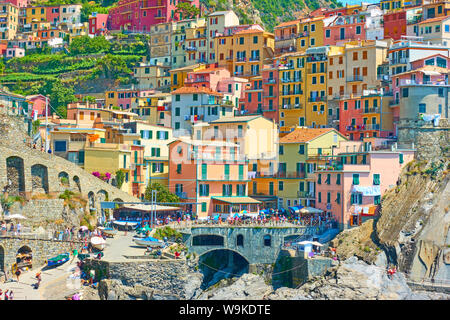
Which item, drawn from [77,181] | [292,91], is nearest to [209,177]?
[77,181]

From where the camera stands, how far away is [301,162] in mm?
72188

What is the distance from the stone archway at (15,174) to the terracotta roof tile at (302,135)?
77.6ft

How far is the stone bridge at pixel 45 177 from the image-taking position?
61031 mm

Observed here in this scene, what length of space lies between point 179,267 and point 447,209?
20364 mm

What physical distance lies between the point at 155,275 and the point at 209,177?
54.6 ft

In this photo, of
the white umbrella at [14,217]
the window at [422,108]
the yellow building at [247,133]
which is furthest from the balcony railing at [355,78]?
the white umbrella at [14,217]

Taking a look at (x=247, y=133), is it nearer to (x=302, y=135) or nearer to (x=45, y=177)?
(x=302, y=135)

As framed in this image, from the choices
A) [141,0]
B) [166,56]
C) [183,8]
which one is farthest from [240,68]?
[141,0]

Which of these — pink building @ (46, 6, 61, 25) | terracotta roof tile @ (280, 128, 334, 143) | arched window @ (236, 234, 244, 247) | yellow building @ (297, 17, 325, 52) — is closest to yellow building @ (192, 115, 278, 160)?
terracotta roof tile @ (280, 128, 334, 143)

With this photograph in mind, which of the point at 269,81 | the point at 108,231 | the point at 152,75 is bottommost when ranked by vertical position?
the point at 108,231

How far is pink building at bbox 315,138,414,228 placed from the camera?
214 feet

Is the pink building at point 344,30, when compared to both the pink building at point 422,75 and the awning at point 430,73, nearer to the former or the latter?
the pink building at point 422,75

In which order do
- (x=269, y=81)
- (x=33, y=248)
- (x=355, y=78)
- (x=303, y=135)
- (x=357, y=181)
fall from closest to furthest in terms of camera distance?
(x=33, y=248)
(x=357, y=181)
(x=303, y=135)
(x=355, y=78)
(x=269, y=81)

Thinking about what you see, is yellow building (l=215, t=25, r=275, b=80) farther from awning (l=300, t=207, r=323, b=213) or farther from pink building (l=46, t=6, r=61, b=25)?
pink building (l=46, t=6, r=61, b=25)
